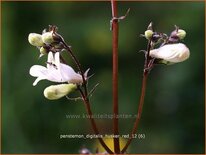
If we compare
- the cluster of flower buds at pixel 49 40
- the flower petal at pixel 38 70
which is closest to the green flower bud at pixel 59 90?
the flower petal at pixel 38 70

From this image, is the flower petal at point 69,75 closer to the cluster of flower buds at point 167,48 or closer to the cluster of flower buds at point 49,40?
the cluster of flower buds at point 49,40

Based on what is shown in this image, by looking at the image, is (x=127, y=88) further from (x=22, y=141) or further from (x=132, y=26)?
(x=22, y=141)

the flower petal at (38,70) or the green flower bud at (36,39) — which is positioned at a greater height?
the green flower bud at (36,39)

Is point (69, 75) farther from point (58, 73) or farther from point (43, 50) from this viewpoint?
point (43, 50)

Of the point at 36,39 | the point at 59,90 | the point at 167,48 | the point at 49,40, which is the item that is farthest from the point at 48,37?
the point at 167,48

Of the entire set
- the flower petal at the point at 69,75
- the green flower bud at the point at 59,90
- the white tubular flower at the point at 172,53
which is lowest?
the green flower bud at the point at 59,90

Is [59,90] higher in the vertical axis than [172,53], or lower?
lower

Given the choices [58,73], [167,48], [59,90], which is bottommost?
[59,90]
